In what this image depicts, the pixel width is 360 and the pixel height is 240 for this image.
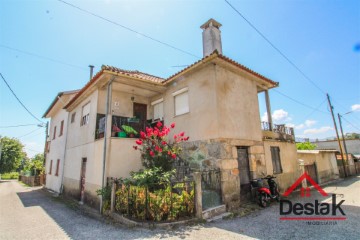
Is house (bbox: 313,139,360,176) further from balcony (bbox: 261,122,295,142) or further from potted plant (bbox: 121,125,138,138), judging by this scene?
potted plant (bbox: 121,125,138,138)

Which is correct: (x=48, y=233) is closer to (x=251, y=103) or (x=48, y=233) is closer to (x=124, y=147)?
(x=124, y=147)

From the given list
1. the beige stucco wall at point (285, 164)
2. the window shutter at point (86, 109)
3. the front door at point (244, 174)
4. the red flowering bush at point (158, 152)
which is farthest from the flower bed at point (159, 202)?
the window shutter at point (86, 109)

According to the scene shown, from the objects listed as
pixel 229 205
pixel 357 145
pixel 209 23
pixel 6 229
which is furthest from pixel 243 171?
pixel 357 145

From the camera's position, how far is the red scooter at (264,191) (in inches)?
277

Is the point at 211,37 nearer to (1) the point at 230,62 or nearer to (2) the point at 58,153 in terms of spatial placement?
(1) the point at 230,62

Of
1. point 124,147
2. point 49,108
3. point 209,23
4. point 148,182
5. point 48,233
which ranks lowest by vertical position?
point 48,233

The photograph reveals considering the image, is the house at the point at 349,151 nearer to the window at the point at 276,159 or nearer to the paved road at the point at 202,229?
the window at the point at 276,159

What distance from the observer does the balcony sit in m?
9.49

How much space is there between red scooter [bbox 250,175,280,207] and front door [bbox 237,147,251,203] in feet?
0.89

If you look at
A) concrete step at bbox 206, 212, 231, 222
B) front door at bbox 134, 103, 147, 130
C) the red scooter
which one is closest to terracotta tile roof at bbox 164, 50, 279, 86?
front door at bbox 134, 103, 147, 130

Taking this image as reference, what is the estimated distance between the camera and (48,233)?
5.36 meters

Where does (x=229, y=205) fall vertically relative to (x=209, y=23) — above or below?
below

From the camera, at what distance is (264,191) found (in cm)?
702

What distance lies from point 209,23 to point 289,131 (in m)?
7.84
